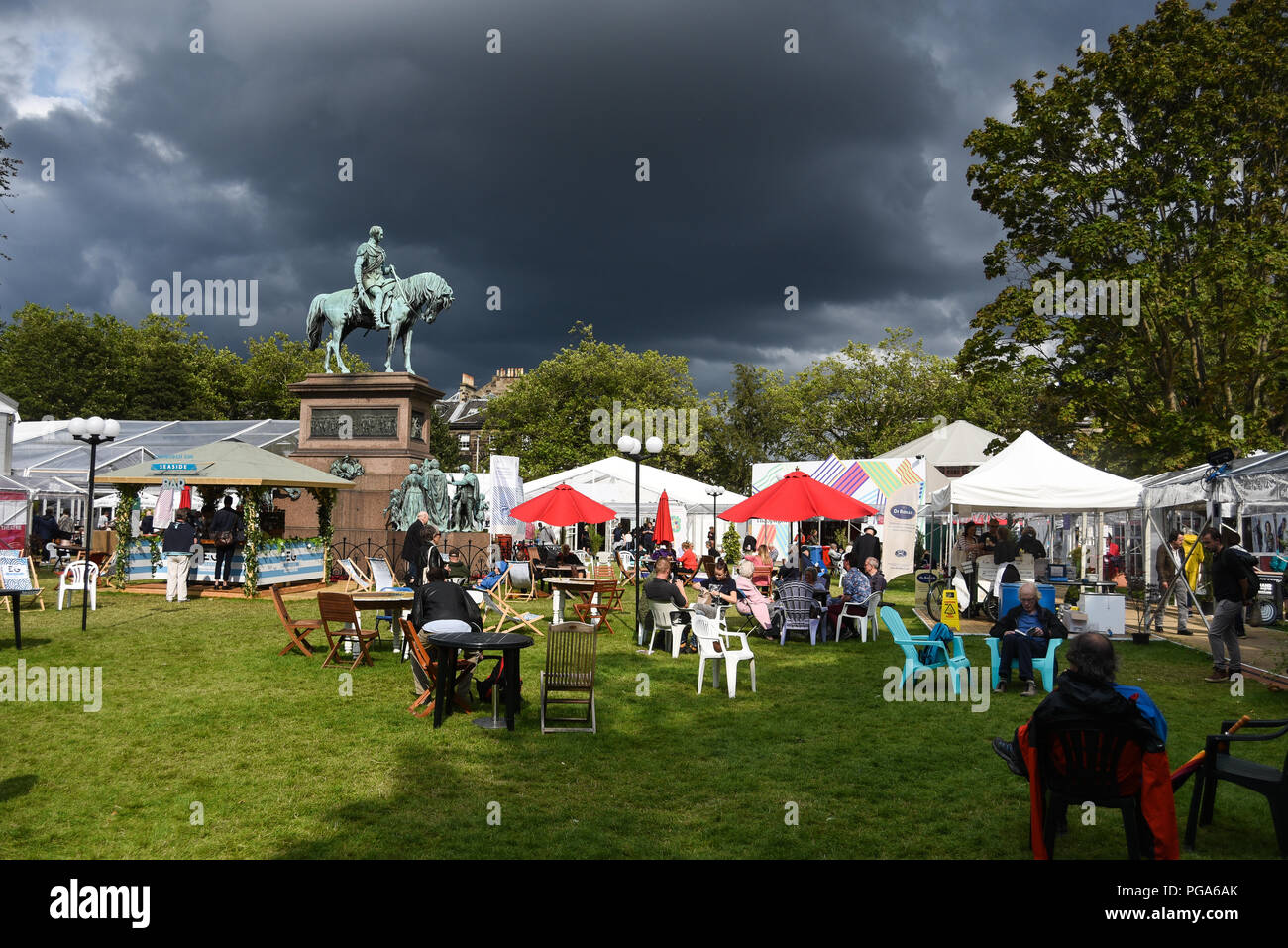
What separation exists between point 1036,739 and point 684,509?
27239 millimetres

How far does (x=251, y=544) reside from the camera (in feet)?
56.4

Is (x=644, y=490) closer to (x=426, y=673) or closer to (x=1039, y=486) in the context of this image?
(x=1039, y=486)

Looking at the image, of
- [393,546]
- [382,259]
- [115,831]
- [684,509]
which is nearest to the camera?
[115,831]

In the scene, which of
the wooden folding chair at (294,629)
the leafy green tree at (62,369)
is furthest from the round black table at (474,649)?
the leafy green tree at (62,369)

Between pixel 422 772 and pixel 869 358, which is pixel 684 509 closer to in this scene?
pixel 869 358

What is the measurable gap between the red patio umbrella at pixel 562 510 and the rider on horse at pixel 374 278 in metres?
7.05

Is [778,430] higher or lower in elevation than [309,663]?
higher

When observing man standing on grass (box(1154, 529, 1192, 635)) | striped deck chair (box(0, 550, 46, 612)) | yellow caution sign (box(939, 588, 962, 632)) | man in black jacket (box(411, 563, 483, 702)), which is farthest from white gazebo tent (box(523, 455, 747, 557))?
man in black jacket (box(411, 563, 483, 702))

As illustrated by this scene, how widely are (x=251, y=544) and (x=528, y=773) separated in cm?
1297

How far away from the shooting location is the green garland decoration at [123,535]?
57.6ft

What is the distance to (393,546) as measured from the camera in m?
19.5
